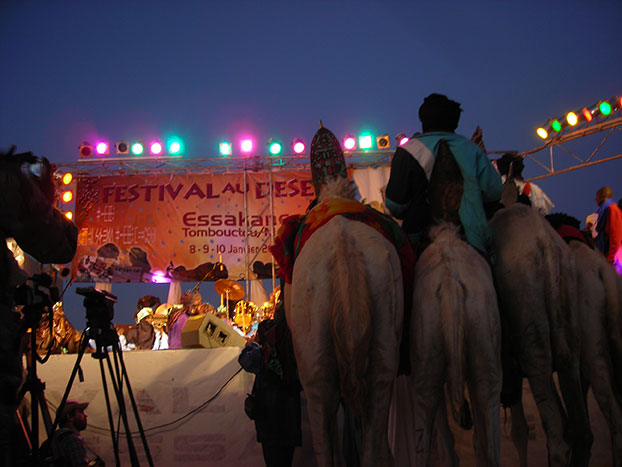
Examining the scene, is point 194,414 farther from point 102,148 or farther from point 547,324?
point 102,148

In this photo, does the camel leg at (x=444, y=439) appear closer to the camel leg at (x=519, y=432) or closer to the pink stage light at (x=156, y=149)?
the camel leg at (x=519, y=432)

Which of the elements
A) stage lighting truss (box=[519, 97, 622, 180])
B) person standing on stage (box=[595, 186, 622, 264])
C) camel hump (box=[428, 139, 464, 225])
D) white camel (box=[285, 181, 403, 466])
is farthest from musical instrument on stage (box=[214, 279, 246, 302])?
white camel (box=[285, 181, 403, 466])

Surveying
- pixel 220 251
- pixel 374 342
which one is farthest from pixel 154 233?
pixel 374 342

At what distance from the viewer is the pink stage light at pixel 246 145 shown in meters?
12.9

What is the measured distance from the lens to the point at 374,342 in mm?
2646

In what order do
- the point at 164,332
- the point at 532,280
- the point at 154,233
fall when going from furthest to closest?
1. the point at 154,233
2. the point at 164,332
3. the point at 532,280

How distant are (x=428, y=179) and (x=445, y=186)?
122 millimetres

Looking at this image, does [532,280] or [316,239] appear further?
[532,280]

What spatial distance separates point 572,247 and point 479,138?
3.76 ft

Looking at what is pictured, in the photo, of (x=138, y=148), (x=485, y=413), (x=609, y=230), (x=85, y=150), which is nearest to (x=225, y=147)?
(x=138, y=148)

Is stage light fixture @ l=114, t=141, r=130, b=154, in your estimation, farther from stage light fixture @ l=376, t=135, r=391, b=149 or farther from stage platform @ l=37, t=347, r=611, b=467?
stage platform @ l=37, t=347, r=611, b=467

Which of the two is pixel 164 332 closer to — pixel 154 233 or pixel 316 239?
pixel 154 233

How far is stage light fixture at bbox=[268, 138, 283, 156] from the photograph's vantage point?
12.8 meters

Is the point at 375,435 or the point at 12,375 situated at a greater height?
the point at 12,375
